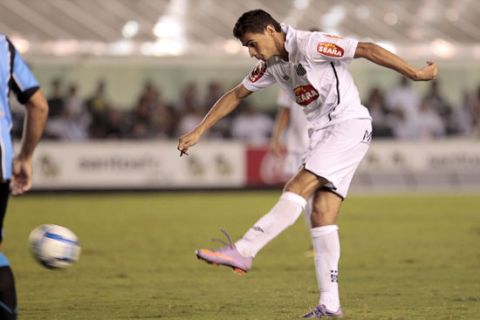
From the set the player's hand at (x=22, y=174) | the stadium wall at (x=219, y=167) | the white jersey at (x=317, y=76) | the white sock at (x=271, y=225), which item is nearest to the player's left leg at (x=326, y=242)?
the white sock at (x=271, y=225)

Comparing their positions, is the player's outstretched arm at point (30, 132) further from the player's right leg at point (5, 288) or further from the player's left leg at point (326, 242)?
the player's left leg at point (326, 242)

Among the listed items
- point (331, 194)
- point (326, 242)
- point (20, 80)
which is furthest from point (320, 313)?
point (20, 80)

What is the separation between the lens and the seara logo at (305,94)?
7844 mm

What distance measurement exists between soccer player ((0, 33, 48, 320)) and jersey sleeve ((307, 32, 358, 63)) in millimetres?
2214

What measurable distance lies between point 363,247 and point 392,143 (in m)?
10.8

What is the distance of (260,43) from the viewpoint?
24.7 feet

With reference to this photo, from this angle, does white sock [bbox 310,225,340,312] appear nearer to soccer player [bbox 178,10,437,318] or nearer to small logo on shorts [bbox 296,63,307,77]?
soccer player [bbox 178,10,437,318]

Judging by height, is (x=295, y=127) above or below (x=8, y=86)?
above

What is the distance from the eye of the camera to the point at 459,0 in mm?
26484

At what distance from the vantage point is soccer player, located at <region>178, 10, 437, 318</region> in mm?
7469

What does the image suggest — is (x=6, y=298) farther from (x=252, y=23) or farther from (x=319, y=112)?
(x=319, y=112)

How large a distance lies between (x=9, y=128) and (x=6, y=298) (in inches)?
36.9

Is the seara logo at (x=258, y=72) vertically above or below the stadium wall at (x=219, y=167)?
below

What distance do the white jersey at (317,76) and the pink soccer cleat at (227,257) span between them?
131 centimetres
